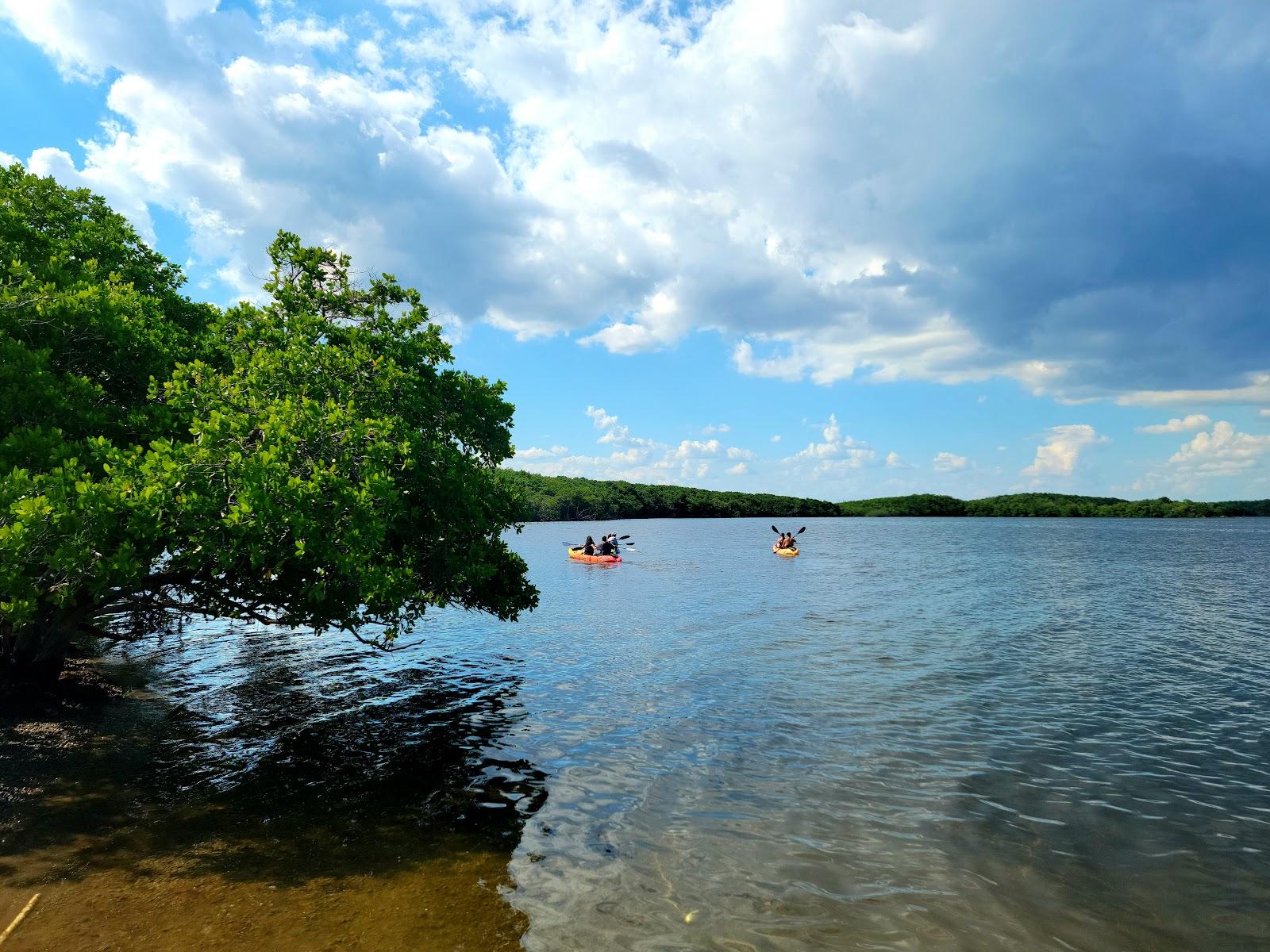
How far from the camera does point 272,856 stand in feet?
32.1

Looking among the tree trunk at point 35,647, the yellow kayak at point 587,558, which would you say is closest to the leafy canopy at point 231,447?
the tree trunk at point 35,647

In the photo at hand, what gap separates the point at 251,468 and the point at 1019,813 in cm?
1428

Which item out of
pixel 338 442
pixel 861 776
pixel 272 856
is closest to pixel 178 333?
pixel 338 442

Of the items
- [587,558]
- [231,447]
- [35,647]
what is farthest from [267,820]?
[587,558]

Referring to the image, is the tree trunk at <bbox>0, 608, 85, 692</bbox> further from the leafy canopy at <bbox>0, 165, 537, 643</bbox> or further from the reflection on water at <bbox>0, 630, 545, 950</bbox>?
the reflection on water at <bbox>0, 630, 545, 950</bbox>

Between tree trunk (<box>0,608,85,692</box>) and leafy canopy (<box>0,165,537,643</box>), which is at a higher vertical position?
leafy canopy (<box>0,165,537,643</box>)

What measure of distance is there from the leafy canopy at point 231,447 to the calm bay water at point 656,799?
10.00 ft

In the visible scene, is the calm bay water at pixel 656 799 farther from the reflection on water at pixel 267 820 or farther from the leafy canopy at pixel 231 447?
the leafy canopy at pixel 231 447

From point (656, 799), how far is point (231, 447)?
32.6 ft

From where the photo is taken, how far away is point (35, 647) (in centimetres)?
1638

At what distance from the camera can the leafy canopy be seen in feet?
37.4

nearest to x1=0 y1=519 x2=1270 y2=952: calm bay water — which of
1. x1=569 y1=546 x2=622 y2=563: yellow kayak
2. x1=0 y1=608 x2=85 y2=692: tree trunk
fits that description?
x1=0 y1=608 x2=85 y2=692: tree trunk

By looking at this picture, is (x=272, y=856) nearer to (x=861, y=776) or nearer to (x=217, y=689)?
(x=861, y=776)

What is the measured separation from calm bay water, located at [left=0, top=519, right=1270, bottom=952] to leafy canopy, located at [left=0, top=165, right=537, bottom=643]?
3.05 m
